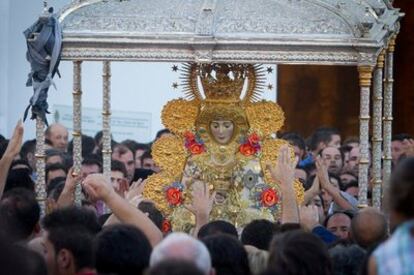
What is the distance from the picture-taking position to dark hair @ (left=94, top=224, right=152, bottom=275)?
7582 millimetres

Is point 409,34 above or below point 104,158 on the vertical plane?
above

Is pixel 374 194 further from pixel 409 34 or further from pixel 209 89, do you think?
pixel 409 34

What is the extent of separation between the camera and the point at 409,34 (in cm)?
1903

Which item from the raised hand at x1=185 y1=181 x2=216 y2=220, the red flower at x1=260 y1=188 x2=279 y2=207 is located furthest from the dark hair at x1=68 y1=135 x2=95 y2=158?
the raised hand at x1=185 y1=181 x2=216 y2=220

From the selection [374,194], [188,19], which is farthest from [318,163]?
[188,19]

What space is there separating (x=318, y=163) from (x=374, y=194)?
21.2 inches

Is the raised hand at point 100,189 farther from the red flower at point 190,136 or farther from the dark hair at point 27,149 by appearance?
the dark hair at point 27,149

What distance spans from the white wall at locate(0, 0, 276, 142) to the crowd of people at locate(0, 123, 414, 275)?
3.59 m

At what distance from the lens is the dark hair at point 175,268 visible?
6.18m

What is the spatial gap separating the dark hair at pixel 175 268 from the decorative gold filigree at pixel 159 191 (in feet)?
21.5

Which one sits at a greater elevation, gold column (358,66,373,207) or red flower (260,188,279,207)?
gold column (358,66,373,207)

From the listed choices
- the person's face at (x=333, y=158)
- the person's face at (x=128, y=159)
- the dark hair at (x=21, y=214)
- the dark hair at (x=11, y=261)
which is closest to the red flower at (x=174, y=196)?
the person's face at (x=128, y=159)

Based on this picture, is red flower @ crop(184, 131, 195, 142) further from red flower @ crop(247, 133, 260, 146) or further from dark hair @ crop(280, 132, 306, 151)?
dark hair @ crop(280, 132, 306, 151)

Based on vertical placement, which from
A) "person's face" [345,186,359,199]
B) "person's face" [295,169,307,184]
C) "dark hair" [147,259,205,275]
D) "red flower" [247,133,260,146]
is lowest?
"person's face" [345,186,359,199]
